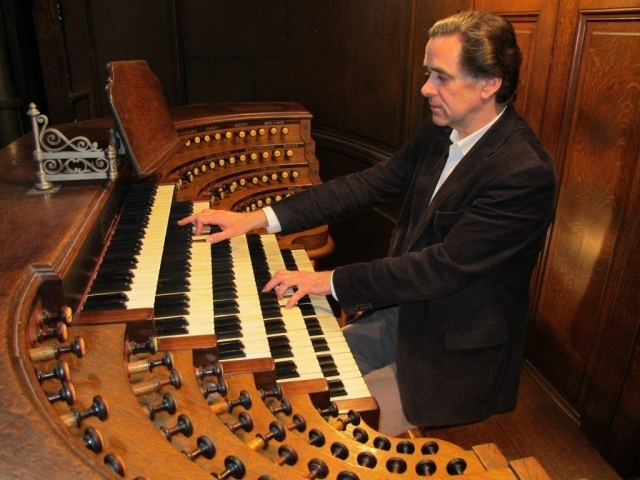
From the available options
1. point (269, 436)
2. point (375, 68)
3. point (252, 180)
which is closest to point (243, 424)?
point (269, 436)

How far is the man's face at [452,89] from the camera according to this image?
1.82m

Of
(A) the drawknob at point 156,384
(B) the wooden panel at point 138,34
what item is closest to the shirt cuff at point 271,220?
(A) the drawknob at point 156,384

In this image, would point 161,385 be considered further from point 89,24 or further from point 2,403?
point 89,24

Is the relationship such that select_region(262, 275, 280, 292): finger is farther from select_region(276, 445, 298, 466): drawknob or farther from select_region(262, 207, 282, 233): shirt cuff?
select_region(276, 445, 298, 466): drawknob

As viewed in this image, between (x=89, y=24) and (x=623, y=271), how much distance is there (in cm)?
459

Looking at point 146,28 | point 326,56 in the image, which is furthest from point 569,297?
point 146,28

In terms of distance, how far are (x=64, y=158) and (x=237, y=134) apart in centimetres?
159

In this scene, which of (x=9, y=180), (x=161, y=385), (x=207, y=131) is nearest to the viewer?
(x=161, y=385)

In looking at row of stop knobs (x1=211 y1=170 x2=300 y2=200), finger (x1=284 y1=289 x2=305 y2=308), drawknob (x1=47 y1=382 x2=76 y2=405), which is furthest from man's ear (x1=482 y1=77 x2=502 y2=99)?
row of stop knobs (x1=211 y1=170 x2=300 y2=200)

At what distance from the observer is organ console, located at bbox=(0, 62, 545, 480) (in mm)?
909

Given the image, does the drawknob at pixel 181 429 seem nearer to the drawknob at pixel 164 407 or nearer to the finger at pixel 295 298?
the drawknob at pixel 164 407

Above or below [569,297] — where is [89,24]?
above

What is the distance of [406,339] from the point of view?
195 centimetres

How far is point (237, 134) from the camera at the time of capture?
346 centimetres
